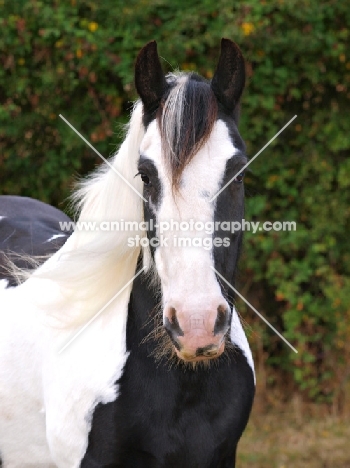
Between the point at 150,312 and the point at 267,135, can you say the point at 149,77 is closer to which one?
the point at 150,312

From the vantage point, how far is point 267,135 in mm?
5430

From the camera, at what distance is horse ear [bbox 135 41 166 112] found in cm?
259

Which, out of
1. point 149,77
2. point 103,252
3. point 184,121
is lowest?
point 103,252

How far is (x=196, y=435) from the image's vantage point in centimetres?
259

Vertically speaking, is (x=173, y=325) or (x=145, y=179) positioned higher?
(x=145, y=179)

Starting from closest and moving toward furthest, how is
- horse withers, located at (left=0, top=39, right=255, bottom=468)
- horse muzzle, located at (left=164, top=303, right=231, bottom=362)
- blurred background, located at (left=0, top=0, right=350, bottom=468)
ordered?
horse muzzle, located at (left=164, top=303, right=231, bottom=362) < horse withers, located at (left=0, top=39, right=255, bottom=468) < blurred background, located at (left=0, top=0, right=350, bottom=468)

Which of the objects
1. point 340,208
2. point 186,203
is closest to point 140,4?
point 340,208

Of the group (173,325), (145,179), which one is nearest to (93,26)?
(145,179)

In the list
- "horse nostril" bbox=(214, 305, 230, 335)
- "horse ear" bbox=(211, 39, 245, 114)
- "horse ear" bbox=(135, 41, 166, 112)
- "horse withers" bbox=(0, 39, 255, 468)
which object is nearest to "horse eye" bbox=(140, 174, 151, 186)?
"horse withers" bbox=(0, 39, 255, 468)

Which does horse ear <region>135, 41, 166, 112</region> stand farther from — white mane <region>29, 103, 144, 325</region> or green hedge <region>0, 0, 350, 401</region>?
green hedge <region>0, 0, 350, 401</region>

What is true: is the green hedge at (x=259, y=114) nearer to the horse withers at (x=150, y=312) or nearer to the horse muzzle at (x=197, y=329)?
the horse withers at (x=150, y=312)

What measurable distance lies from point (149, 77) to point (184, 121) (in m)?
0.27

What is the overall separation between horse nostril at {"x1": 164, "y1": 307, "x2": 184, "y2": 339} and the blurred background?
112 inches

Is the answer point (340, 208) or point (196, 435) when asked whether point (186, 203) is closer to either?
point (196, 435)
